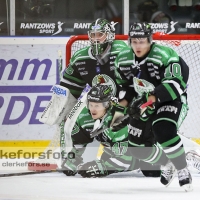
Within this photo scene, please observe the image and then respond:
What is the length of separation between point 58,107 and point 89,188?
1298 millimetres

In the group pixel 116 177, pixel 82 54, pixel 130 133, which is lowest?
pixel 116 177

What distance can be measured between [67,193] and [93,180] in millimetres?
994

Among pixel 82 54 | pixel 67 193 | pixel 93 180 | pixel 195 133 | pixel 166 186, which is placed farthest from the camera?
pixel 195 133

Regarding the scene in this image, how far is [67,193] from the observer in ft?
14.3

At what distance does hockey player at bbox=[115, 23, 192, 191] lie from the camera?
4.54 m

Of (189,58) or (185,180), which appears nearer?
(185,180)

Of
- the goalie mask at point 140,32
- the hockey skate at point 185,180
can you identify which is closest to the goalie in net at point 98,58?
the goalie mask at point 140,32

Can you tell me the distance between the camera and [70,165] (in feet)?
19.0

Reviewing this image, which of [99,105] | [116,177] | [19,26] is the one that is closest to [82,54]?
[99,105]

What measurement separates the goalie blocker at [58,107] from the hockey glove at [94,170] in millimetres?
496

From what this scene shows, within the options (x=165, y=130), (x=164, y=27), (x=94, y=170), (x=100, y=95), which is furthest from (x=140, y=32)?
(x=164, y=27)

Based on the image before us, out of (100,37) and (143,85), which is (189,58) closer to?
(100,37)

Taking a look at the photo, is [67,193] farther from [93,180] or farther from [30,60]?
[30,60]

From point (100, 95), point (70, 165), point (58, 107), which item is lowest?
point (70, 165)
